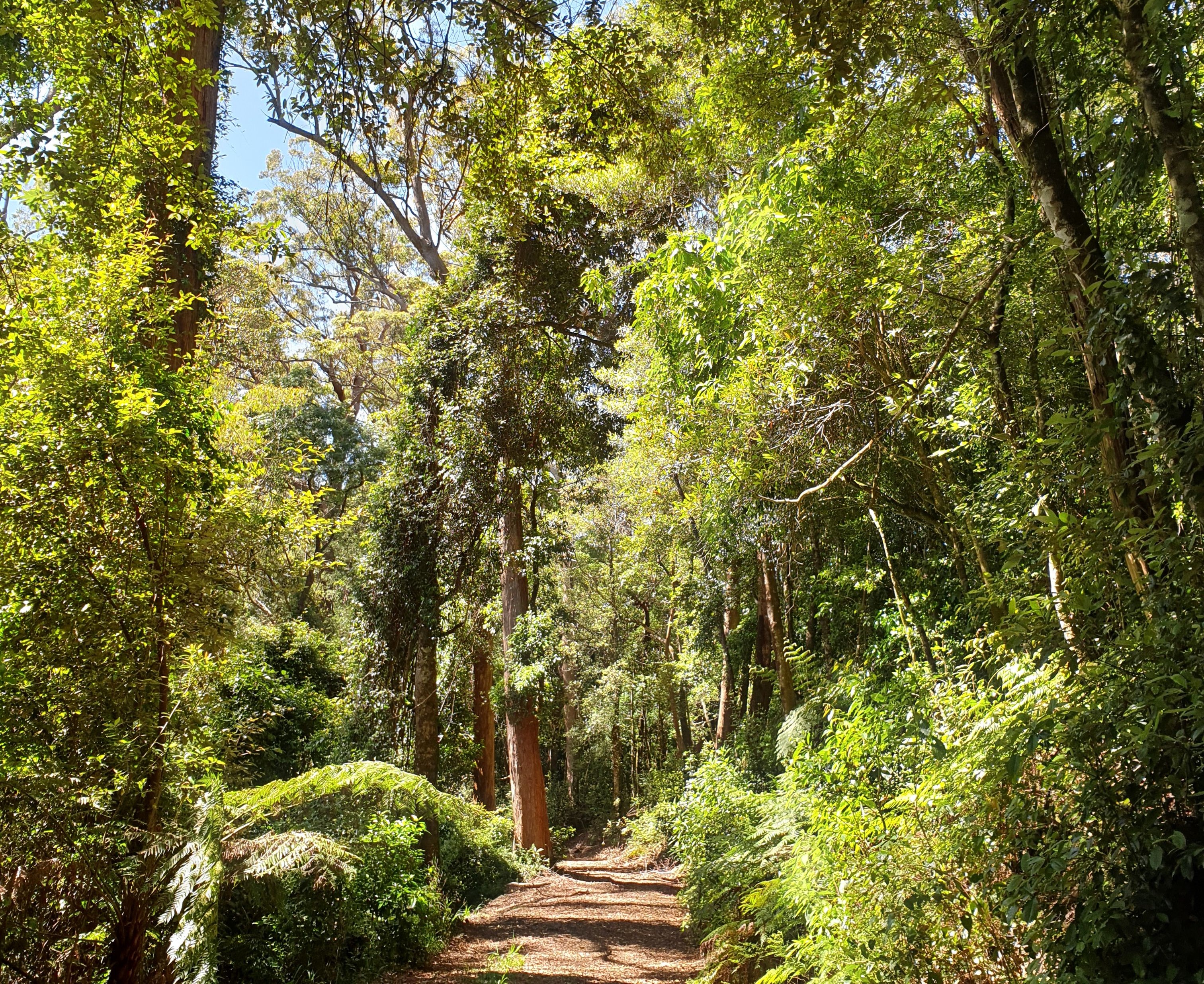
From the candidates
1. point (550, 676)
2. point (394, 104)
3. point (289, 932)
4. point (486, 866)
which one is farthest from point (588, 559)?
point (394, 104)

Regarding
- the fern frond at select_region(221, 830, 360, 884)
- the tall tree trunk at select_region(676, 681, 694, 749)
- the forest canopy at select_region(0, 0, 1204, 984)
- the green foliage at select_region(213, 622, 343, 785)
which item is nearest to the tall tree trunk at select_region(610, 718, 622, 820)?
the tall tree trunk at select_region(676, 681, 694, 749)

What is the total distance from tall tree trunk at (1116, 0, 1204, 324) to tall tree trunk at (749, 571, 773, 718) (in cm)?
983

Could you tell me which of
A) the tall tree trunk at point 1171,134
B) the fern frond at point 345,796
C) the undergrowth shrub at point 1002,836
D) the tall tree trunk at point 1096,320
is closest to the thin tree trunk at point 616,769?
the fern frond at point 345,796

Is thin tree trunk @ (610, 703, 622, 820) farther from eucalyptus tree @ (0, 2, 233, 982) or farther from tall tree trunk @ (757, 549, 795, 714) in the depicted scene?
eucalyptus tree @ (0, 2, 233, 982)

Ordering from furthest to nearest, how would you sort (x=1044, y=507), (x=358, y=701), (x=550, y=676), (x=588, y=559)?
(x=588, y=559) < (x=550, y=676) < (x=358, y=701) < (x=1044, y=507)

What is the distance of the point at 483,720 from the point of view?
14.3 metres

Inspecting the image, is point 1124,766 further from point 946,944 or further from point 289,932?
point 289,932

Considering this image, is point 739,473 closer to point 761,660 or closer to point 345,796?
point 345,796

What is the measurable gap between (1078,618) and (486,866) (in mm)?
9615

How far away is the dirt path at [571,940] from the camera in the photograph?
630 centimetres

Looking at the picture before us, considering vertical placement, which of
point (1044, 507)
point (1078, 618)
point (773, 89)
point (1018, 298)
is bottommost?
point (1078, 618)

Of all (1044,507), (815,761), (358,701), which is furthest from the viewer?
(358,701)

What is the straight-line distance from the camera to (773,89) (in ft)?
19.0

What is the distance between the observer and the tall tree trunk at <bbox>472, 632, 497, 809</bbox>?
504 inches
